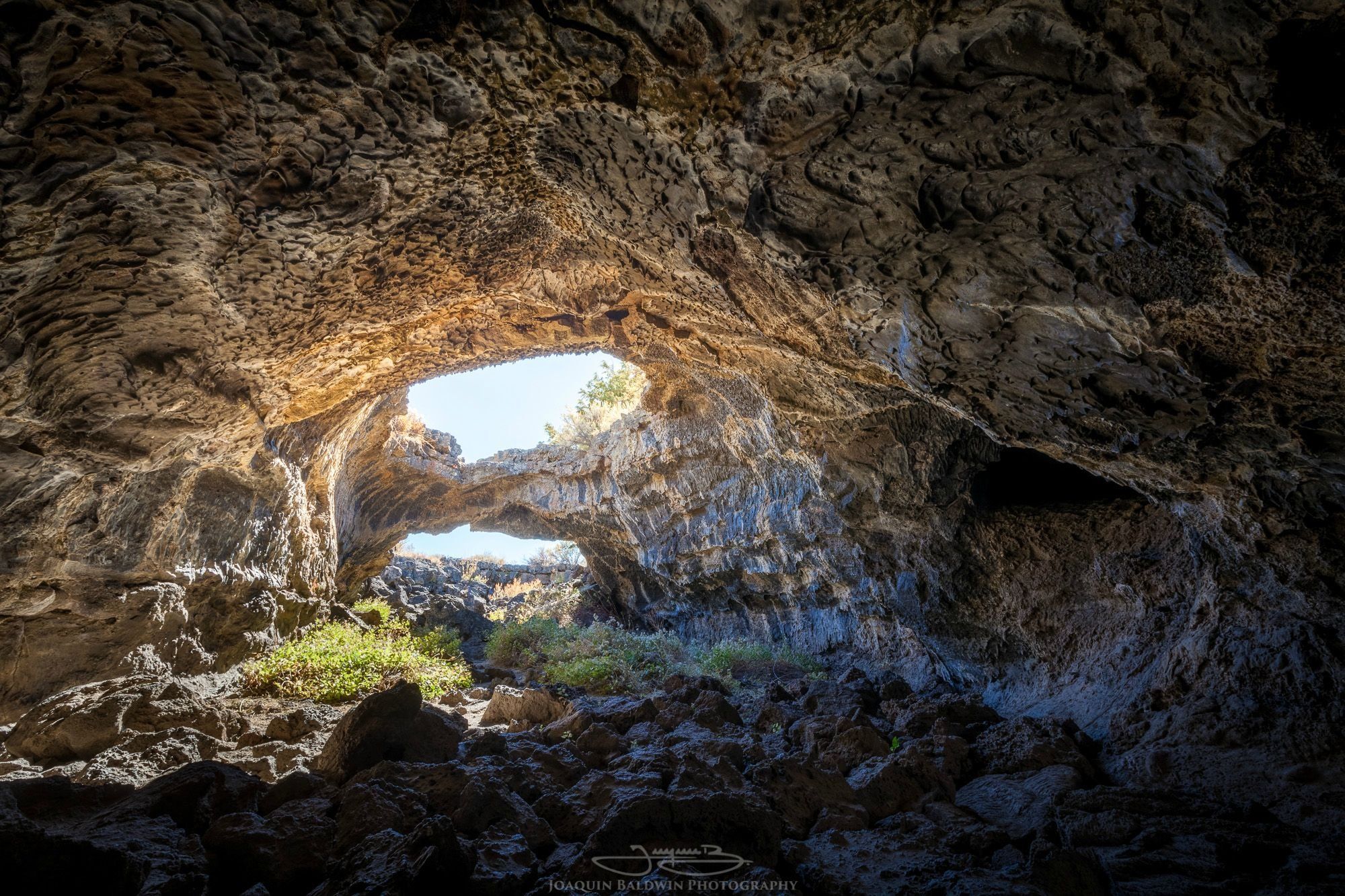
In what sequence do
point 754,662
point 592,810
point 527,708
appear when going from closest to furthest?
point 592,810 < point 527,708 < point 754,662

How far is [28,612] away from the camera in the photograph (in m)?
4.74

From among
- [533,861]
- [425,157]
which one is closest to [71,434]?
[425,157]

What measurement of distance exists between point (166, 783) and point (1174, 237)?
5466 millimetres

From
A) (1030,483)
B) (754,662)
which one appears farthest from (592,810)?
(754,662)

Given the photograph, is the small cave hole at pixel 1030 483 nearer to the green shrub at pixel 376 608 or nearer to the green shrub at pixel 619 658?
the green shrub at pixel 619 658

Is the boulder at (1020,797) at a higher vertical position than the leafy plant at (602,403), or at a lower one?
lower

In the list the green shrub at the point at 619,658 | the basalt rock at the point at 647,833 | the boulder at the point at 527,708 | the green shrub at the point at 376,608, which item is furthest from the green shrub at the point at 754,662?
the green shrub at the point at 376,608

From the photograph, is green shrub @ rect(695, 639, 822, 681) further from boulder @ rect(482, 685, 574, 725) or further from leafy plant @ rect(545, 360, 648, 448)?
leafy plant @ rect(545, 360, 648, 448)

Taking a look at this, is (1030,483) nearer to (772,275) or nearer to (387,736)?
(772,275)
